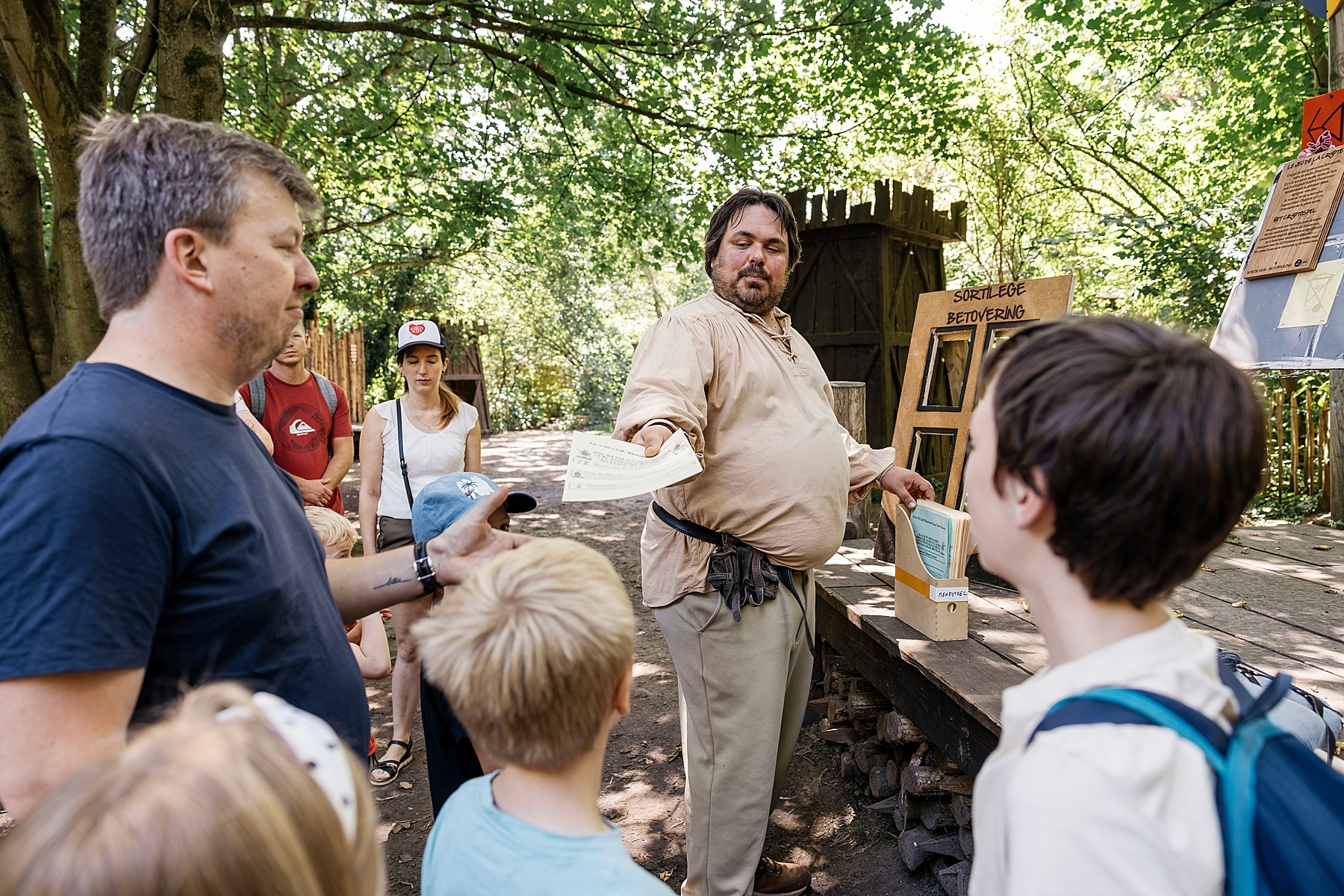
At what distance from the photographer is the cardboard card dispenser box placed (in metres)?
2.72

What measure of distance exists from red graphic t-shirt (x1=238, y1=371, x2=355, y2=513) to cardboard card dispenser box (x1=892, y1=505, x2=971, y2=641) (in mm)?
2707

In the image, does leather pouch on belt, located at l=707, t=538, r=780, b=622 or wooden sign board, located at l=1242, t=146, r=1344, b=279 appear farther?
wooden sign board, located at l=1242, t=146, r=1344, b=279

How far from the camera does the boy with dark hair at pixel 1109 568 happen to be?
783 millimetres

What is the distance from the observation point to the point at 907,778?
2961mm

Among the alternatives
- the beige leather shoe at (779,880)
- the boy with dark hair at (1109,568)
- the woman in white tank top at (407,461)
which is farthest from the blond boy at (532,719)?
the woman in white tank top at (407,461)

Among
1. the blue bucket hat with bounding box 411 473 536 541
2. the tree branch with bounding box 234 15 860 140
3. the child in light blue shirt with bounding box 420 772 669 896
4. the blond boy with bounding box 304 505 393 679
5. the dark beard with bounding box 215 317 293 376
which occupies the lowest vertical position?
the blond boy with bounding box 304 505 393 679

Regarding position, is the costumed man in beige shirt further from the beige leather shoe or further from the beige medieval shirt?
the beige leather shoe

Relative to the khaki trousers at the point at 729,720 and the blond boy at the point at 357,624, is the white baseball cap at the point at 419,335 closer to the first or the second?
the blond boy at the point at 357,624

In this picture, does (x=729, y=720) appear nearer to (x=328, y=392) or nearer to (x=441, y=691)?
(x=441, y=691)

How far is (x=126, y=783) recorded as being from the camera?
Result: 0.63 meters

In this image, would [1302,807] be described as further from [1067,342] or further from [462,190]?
[462,190]

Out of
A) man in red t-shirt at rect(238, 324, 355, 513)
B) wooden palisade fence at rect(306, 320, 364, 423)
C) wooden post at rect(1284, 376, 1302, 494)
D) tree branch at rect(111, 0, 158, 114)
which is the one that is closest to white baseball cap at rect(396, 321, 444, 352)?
man in red t-shirt at rect(238, 324, 355, 513)

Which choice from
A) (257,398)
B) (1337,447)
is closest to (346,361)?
(257,398)

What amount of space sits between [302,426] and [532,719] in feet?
10.3
